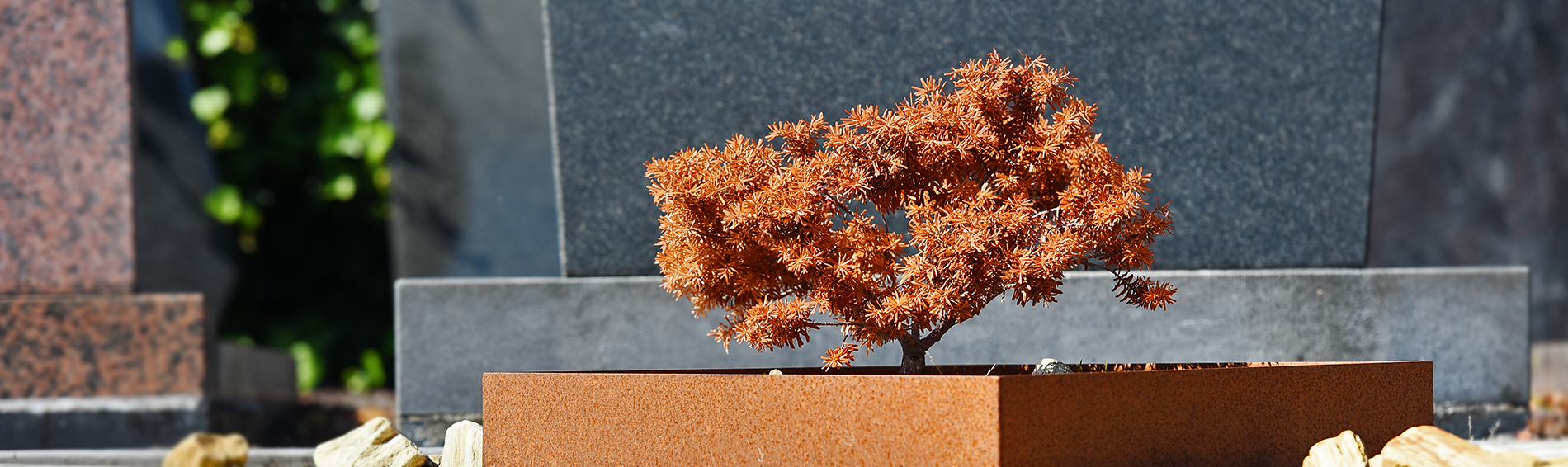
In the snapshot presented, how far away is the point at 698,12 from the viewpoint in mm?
4391

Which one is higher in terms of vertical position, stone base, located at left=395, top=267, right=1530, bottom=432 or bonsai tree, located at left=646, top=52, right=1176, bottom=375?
bonsai tree, located at left=646, top=52, right=1176, bottom=375

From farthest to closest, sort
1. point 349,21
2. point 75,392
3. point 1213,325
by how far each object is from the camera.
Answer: point 349,21, point 75,392, point 1213,325

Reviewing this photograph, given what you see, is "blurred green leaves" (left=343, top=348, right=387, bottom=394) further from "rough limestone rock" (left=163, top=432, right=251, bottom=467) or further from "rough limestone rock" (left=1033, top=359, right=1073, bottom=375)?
"rough limestone rock" (left=1033, top=359, right=1073, bottom=375)

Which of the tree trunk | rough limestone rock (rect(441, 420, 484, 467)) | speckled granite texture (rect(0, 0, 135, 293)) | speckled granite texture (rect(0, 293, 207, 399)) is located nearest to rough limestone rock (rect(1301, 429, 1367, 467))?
the tree trunk

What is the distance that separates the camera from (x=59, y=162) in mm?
4828

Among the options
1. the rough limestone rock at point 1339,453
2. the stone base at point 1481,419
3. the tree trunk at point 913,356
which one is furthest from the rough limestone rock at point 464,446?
the stone base at point 1481,419

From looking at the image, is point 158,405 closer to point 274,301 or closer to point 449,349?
point 449,349

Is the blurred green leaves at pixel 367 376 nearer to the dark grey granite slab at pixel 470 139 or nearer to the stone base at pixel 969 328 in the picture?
the dark grey granite slab at pixel 470 139

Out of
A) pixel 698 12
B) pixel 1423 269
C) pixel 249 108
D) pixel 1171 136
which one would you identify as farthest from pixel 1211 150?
pixel 249 108

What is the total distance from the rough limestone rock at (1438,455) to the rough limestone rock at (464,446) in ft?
7.74

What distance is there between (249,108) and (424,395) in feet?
13.1

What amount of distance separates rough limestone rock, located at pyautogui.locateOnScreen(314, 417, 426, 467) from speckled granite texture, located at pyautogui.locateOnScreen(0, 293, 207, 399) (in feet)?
5.21

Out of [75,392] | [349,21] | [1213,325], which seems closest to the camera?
[1213,325]

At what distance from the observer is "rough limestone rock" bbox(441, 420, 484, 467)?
3244 millimetres
